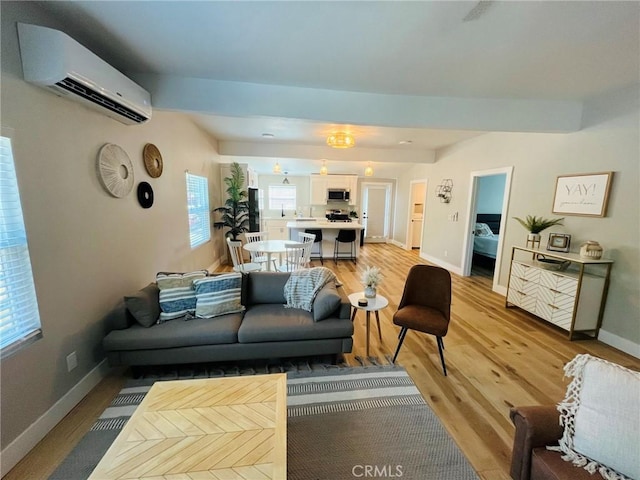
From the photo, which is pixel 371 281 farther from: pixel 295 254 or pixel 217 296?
pixel 295 254

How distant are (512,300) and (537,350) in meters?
1.06

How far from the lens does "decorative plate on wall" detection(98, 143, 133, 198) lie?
2189mm

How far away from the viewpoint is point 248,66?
7.47ft

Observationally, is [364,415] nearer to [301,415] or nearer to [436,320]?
[301,415]

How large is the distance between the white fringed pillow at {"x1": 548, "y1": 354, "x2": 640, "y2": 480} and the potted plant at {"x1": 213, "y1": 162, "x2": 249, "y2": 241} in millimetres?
5364

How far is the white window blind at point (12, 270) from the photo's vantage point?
146 centimetres

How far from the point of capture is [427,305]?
8.53 ft

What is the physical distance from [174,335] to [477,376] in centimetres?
263

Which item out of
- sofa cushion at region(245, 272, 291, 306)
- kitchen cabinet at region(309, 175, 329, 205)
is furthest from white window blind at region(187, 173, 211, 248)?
kitchen cabinet at region(309, 175, 329, 205)

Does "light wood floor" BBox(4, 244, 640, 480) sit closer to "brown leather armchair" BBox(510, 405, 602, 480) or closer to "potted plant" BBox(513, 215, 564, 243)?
"brown leather armchair" BBox(510, 405, 602, 480)

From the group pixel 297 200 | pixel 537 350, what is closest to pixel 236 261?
pixel 537 350

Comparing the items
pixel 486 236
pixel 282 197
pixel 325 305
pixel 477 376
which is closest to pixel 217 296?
pixel 325 305

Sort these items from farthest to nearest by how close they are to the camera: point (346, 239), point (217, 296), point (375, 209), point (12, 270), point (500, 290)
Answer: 1. point (375, 209)
2. point (346, 239)
3. point (500, 290)
4. point (217, 296)
5. point (12, 270)

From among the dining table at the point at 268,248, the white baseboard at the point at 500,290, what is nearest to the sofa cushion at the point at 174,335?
the dining table at the point at 268,248
